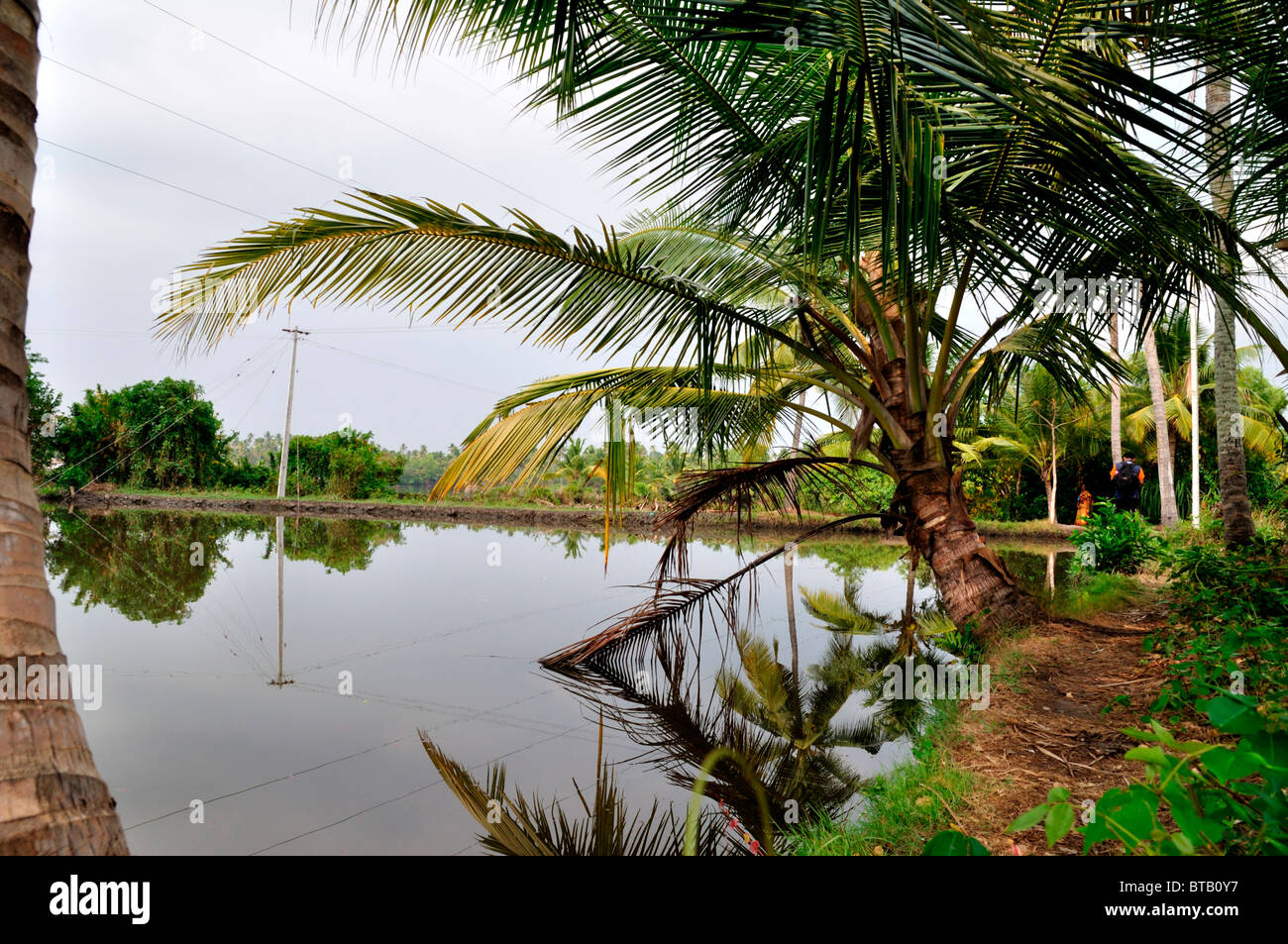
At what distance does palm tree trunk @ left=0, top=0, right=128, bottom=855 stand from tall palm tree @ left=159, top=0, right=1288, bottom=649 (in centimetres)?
107

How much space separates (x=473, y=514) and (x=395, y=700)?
56.5ft

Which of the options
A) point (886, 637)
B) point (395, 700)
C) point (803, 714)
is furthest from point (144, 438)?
point (803, 714)

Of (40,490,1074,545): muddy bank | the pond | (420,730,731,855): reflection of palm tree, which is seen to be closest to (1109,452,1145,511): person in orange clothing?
the pond

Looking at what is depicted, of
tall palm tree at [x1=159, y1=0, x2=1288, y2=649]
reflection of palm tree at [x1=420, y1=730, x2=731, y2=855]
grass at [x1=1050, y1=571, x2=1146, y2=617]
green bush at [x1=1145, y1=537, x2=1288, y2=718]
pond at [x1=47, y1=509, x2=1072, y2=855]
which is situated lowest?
reflection of palm tree at [x1=420, y1=730, x2=731, y2=855]

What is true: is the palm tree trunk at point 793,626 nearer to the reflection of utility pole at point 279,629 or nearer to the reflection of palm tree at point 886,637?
the reflection of palm tree at point 886,637

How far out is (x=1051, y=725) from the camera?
314 cm

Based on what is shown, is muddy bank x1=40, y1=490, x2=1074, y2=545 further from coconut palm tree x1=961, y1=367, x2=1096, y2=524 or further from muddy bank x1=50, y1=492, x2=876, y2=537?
coconut palm tree x1=961, y1=367, x2=1096, y2=524

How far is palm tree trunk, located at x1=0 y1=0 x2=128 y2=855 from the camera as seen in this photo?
1.20 m

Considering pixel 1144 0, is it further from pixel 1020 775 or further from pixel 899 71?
pixel 1020 775

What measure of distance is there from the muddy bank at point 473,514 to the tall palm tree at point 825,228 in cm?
1059

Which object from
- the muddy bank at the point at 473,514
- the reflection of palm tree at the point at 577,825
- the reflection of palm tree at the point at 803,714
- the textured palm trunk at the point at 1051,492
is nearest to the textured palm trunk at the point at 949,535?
the reflection of palm tree at the point at 803,714

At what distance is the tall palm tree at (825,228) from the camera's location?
228 centimetres
